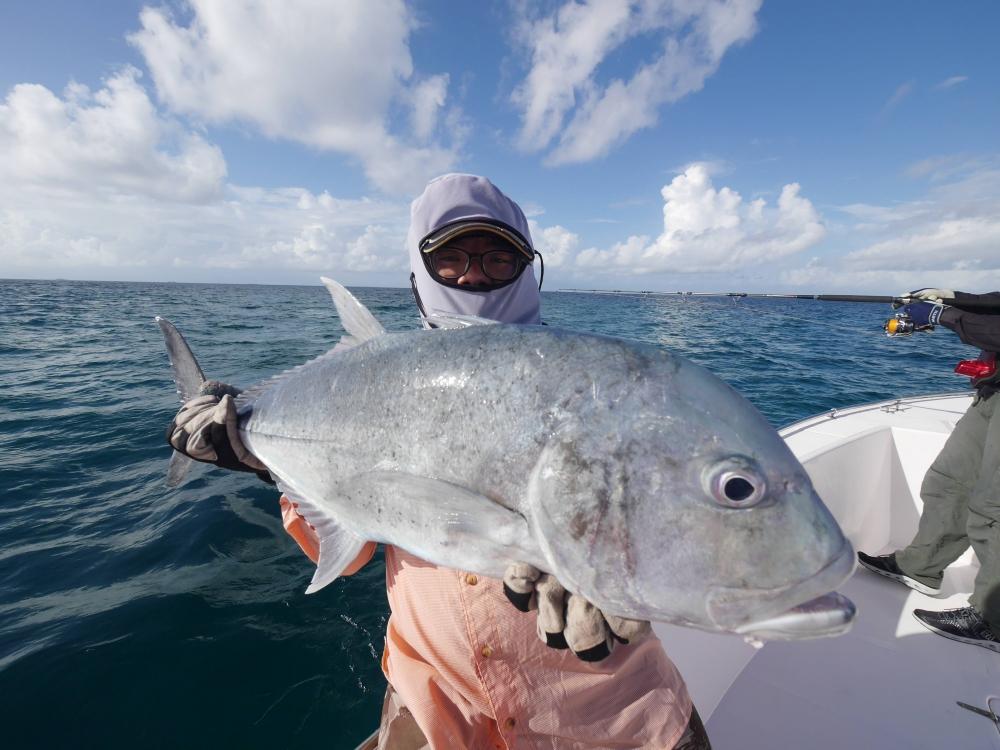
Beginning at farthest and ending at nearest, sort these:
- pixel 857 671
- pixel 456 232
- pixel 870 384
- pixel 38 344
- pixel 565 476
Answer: pixel 38 344 → pixel 870 384 → pixel 857 671 → pixel 456 232 → pixel 565 476

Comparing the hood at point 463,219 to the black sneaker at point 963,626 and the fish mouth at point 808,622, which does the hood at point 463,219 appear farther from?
the black sneaker at point 963,626

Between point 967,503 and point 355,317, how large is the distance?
534 cm

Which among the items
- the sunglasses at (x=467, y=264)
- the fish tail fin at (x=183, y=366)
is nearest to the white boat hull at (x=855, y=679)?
the sunglasses at (x=467, y=264)

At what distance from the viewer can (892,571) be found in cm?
432

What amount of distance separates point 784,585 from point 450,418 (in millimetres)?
1114

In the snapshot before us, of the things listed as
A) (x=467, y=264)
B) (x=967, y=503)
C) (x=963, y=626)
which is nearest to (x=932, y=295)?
(x=967, y=503)

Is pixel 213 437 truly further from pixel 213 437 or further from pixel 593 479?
pixel 593 479

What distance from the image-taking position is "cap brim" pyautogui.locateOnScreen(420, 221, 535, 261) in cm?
228

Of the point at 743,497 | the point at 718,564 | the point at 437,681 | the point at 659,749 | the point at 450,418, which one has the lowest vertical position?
the point at 659,749

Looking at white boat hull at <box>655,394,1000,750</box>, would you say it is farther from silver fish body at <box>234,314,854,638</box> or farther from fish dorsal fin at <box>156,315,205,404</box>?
fish dorsal fin at <box>156,315,205,404</box>

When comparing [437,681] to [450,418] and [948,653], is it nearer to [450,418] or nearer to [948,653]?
[450,418]

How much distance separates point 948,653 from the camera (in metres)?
3.50

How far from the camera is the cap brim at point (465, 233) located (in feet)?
7.47

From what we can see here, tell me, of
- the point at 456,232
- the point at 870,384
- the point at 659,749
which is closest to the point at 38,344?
the point at 456,232
